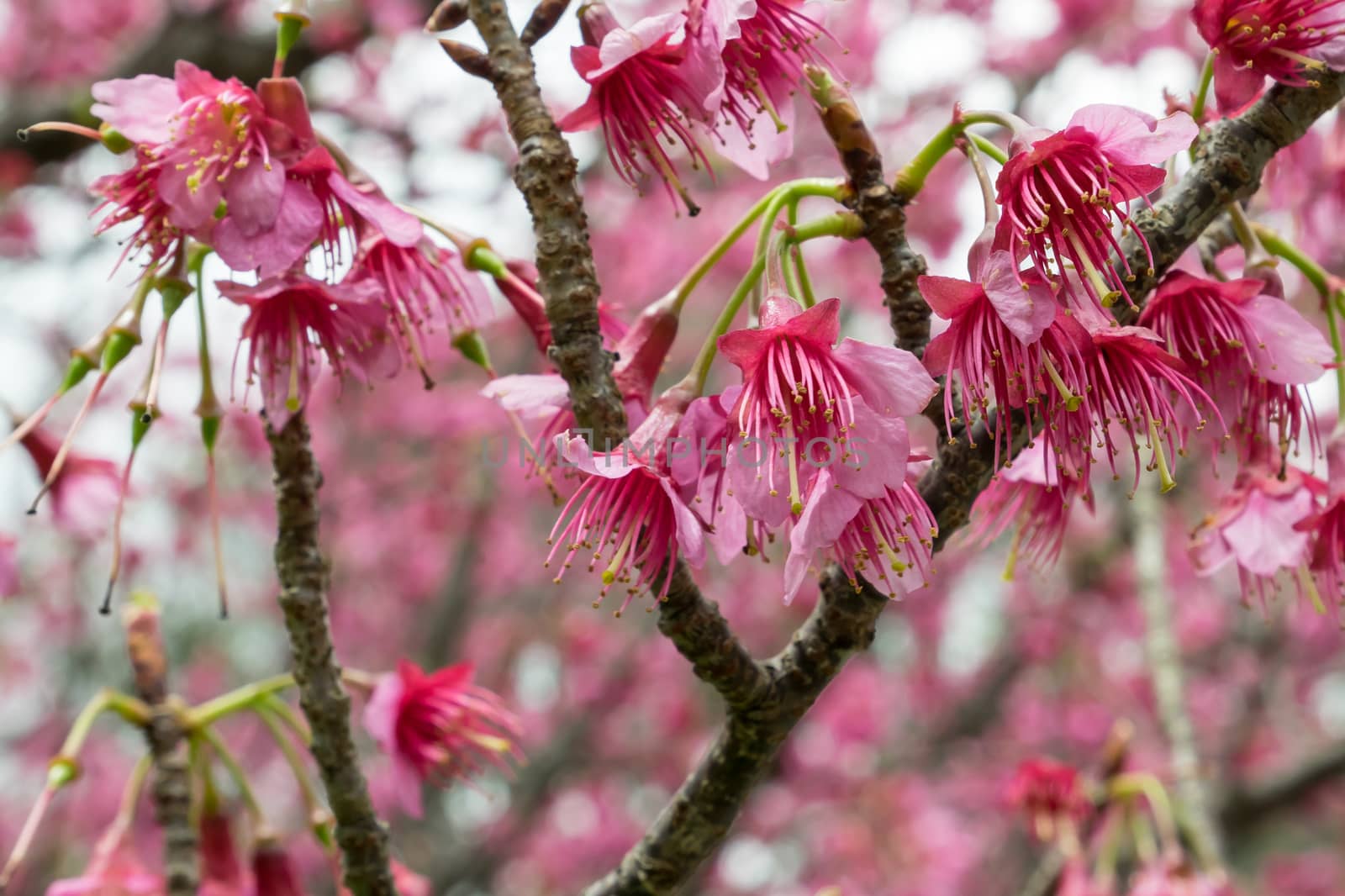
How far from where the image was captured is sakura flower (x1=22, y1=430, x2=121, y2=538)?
1.88 meters

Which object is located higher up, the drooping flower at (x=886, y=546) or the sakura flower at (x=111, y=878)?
the drooping flower at (x=886, y=546)

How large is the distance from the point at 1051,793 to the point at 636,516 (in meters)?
1.60

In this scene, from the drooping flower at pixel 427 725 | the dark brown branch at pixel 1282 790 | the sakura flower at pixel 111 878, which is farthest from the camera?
the dark brown branch at pixel 1282 790

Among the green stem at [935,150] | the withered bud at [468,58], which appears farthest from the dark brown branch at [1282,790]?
the withered bud at [468,58]

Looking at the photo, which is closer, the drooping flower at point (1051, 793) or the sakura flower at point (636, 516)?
the sakura flower at point (636, 516)

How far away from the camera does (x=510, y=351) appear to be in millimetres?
7730

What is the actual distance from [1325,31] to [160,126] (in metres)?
1.22

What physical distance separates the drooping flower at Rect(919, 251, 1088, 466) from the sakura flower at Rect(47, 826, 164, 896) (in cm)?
144

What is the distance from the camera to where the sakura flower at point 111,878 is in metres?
1.70

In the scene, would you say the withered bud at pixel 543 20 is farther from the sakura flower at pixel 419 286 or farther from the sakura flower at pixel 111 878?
the sakura flower at pixel 111 878

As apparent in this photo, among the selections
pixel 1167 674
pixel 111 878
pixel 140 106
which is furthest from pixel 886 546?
pixel 1167 674

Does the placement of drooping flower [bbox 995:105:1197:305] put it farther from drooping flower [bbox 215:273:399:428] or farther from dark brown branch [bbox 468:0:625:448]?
drooping flower [bbox 215:273:399:428]

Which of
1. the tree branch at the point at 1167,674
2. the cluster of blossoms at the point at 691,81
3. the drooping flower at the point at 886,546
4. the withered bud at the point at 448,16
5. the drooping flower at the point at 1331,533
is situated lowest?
the tree branch at the point at 1167,674

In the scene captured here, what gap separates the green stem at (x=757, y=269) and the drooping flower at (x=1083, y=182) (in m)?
0.16
